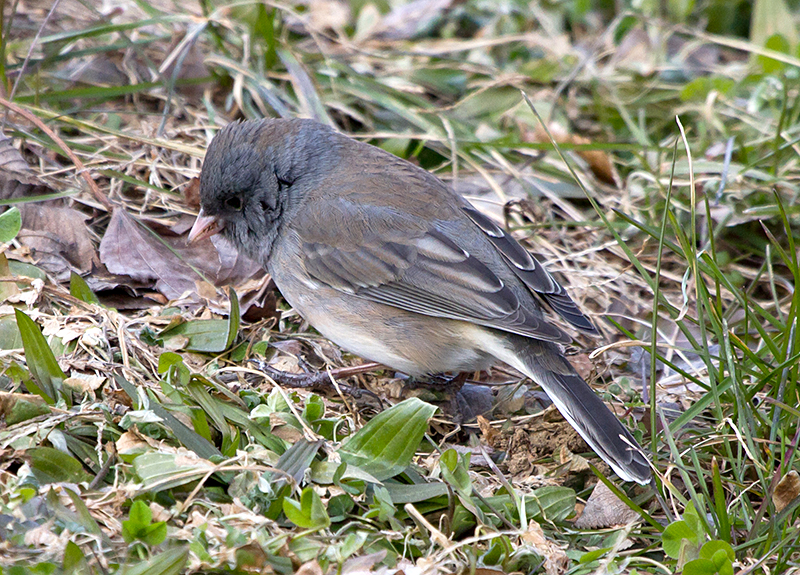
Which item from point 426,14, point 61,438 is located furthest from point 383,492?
point 426,14

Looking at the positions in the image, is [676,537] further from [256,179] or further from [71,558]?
[256,179]

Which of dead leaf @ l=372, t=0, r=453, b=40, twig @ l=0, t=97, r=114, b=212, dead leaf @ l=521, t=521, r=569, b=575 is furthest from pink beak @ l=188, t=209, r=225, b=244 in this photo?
dead leaf @ l=372, t=0, r=453, b=40

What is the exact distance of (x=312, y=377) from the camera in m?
3.10

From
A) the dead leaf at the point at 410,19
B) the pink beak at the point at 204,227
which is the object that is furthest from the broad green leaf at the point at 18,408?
the dead leaf at the point at 410,19

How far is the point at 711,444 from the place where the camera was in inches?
106

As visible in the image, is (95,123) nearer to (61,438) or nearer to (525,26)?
(61,438)

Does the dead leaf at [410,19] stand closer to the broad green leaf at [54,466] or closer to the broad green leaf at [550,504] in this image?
the broad green leaf at [550,504]

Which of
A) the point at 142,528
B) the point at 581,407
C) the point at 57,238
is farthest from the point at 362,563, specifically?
the point at 57,238

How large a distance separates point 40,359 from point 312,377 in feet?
3.21

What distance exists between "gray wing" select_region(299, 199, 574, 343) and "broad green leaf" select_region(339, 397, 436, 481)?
0.53m

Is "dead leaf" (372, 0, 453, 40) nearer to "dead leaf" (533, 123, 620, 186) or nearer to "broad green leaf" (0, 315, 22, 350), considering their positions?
"dead leaf" (533, 123, 620, 186)

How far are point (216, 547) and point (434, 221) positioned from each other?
1.61 metres

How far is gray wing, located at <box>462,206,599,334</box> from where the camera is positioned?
3092 mm

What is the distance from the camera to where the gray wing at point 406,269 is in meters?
3.02
